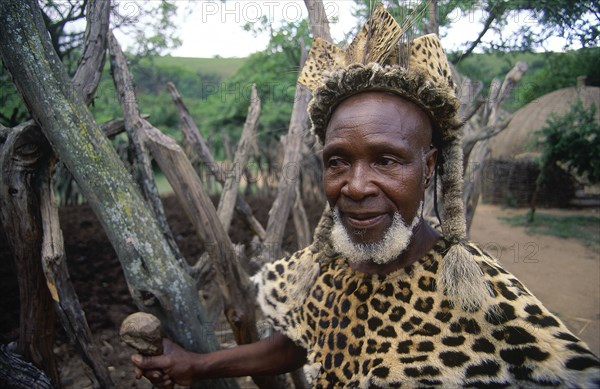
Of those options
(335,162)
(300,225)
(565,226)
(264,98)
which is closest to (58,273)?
(335,162)

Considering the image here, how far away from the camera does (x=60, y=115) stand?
5.78ft

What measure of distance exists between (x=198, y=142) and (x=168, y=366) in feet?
7.31

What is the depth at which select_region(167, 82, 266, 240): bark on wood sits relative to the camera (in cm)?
338

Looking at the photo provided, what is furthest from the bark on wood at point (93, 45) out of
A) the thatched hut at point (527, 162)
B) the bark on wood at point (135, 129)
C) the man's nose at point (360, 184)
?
the thatched hut at point (527, 162)

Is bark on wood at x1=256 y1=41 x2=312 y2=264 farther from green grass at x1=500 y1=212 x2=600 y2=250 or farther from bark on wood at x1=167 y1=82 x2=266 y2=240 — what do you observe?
green grass at x1=500 y1=212 x2=600 y2=250

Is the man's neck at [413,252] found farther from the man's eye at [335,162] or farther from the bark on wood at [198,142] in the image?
the bark on wood at [198,142]

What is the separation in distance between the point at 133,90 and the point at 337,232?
76.3 inches

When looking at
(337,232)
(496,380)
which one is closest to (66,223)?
(337,232)

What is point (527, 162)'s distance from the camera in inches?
563

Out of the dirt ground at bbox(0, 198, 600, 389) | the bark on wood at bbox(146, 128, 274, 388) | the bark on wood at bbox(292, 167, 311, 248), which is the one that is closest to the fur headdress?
the bark on wood at bbox(146, 128, 274, 388)

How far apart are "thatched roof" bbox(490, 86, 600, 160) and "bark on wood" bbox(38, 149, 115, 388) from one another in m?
15.6

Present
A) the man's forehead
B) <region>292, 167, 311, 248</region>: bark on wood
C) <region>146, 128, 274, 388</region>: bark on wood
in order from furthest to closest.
A: <region>292, 167, 311, 248</region>: bark on wood, <region>146, 128, 274, 388</region>: bark on wood, the man's forehead

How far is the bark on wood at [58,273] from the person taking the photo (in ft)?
6.96

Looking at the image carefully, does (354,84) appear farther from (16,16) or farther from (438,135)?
(16,16)
